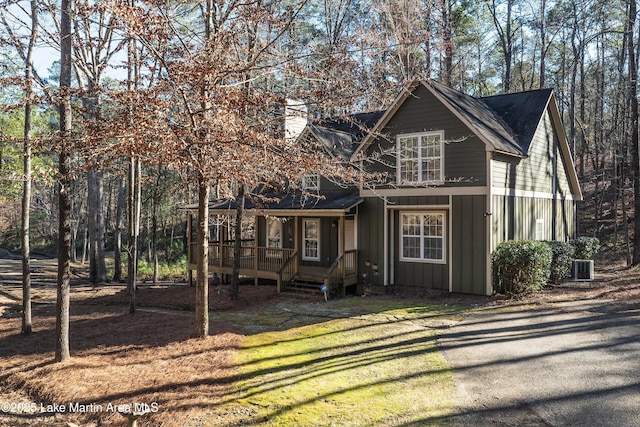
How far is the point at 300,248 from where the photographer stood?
17.8m

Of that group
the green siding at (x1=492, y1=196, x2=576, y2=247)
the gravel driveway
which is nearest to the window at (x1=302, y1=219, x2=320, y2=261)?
the green siding at (x1=492, y1=196, x2=576, y2=247)

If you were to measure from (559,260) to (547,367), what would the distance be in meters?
8.87

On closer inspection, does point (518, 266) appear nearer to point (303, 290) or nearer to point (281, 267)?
point (303, 290)

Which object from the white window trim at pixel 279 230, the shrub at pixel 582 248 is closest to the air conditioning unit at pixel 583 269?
the shrub at pixel 582 248

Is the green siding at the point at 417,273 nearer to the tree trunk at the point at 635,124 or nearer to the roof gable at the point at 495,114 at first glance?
the roof gable at the point at 495,114

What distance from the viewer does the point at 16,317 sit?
43.4 ft

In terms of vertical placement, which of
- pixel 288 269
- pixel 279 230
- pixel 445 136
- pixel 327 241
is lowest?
pixel 288 269

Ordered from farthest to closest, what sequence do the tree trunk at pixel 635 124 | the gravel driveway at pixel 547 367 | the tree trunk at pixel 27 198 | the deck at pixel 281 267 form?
the tree trunk at pixel 635 124 → the deck at pixel 281 267 → the tree trunk at pixel 27 198 → the gravel driveway at pixel 547 367

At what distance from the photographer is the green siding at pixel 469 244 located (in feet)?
42.9

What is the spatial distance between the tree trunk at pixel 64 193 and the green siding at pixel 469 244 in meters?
10.5

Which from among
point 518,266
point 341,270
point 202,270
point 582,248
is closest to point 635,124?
point 582,248

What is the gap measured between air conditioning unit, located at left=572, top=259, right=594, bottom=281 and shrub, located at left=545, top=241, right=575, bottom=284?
875 mm

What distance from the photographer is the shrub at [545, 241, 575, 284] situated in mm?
14477

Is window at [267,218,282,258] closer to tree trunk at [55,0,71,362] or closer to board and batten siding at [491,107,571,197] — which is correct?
board and batten siding at [491,107,571,197]
